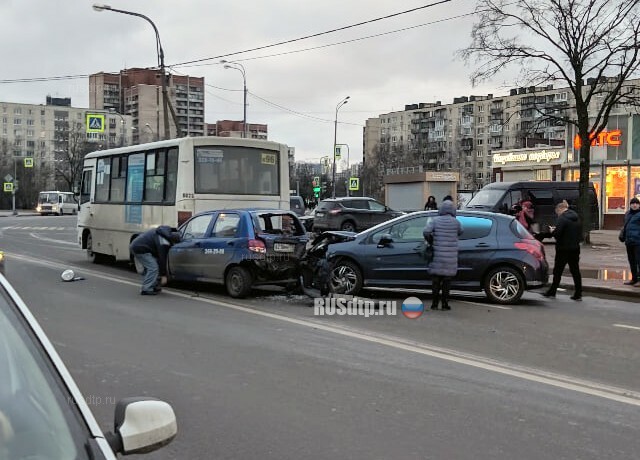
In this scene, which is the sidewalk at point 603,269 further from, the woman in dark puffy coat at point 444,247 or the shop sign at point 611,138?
the shop sign at point 611,138

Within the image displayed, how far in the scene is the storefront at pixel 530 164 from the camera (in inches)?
1539

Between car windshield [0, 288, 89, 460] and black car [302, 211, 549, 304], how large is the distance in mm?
8536

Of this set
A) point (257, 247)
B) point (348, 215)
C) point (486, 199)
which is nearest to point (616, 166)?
point (486, 199)

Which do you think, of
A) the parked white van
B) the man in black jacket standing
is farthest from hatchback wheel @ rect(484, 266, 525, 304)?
the parked white van

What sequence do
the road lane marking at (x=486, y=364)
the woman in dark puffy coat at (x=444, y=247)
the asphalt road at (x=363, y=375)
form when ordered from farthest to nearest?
the woman in dark puffy coat at (x=444, y=247) < the road lane marking at (x=486, y=364) < the asphalt road at (x=363, y=375)

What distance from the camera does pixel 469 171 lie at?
119938 millimetres

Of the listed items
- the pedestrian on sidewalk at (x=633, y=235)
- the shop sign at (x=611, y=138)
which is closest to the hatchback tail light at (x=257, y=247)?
the pedestrian on sidewalk at (x=633, y=235)

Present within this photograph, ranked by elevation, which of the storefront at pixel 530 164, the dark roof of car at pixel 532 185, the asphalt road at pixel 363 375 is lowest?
the asphalt road at pixel 363 375

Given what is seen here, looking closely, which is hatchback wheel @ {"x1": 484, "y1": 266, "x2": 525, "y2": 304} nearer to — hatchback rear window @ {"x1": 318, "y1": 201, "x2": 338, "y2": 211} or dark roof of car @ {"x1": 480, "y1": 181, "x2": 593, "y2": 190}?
dark roof of car @ {"x1": 480, "y1": 181, "x2": 593, "y2": 190}

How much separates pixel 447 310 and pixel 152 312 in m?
4.65

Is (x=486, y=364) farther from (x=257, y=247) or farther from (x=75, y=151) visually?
(x=75, y=151)

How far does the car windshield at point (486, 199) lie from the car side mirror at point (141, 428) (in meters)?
22.5

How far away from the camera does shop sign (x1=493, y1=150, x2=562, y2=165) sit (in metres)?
39.8

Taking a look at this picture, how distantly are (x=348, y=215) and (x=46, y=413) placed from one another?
2543 cm
